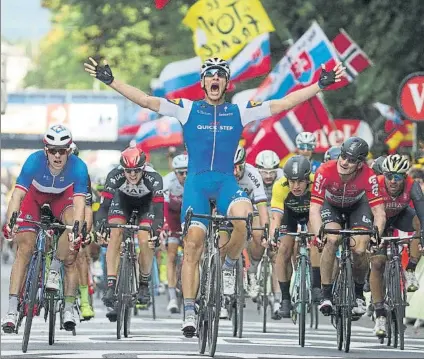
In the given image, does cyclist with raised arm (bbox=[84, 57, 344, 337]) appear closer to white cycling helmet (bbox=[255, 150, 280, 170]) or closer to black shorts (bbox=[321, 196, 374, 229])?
black shorts (bbox=[321, 196, 374, 229])

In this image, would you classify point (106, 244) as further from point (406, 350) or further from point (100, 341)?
point (406, 350)

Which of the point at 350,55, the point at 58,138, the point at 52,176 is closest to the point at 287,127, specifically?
the point at 350,55

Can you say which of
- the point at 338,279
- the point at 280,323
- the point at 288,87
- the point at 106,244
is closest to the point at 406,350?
the point at 338,279

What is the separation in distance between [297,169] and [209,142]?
10.6 feet

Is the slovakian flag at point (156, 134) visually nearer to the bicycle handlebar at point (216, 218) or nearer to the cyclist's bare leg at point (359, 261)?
the cyclist's bare leg at point (359, 261)

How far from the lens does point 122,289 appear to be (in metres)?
17.6

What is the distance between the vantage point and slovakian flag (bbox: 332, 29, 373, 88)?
29.1 meters

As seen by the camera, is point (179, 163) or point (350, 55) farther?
point (350, 55)

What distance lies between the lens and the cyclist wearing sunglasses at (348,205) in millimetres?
16234

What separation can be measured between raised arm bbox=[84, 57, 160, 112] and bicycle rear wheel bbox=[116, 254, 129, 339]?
285 centimetres

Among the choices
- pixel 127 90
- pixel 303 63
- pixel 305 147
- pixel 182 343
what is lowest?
pixel 182 343

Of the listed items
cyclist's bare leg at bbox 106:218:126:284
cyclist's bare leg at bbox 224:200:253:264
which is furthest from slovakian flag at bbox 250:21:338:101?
cyclist's bare leg at bbox 224:200:253:264

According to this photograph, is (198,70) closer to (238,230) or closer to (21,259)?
(21,259)

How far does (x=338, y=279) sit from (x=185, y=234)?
1.90 meters
